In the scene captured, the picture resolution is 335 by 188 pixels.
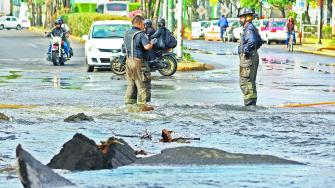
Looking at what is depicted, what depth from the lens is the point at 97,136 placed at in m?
14.2

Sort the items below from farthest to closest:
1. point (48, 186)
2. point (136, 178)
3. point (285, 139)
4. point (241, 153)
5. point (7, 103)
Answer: point (7, 103)
point (285, 139)
point (241, 153)
point (136, 178)
point (48, 186)

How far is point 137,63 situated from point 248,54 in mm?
2060

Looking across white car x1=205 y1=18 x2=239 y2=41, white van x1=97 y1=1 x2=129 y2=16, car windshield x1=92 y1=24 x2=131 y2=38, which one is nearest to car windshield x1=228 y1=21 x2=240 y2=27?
white car x1=205 y1=18 x2=239 y2=41

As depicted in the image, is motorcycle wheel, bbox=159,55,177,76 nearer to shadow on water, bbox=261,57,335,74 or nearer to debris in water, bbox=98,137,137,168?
shadow on water, bbox=261,57,335,74

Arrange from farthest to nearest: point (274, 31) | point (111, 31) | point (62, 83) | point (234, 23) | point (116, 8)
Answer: point (116, 8)
point (234, 23)
point (274, 31)
point (111, 31)
point (62, 83)

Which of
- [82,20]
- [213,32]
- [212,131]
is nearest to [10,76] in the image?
[212,131]

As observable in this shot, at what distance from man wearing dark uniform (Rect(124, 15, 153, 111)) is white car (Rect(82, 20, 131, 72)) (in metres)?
12.4

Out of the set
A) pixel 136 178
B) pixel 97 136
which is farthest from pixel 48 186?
pixel 97 136

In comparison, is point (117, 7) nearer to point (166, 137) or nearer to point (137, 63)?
point (137, 63)

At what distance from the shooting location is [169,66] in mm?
29484

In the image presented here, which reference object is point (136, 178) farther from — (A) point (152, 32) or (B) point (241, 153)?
(A) point (152, 32)

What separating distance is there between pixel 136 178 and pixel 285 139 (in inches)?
165

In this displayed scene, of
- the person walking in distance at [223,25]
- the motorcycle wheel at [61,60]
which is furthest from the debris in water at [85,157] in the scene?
the person walking in distance at [223,25]

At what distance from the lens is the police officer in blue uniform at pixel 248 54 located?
62.4ft
